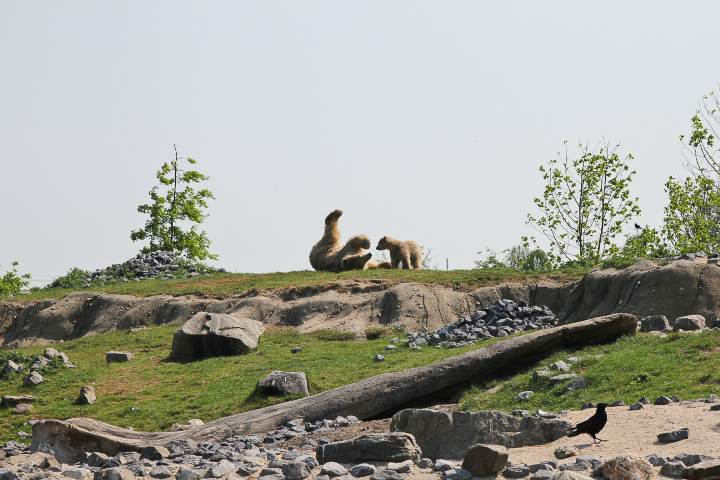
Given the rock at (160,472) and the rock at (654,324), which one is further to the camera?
the rock at (654,324)

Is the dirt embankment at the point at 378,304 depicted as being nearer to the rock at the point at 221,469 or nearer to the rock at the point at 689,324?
the rock at the point at 689,324

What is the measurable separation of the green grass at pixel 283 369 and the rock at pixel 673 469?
3.43m

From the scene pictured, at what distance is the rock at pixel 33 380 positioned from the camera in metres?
16.0

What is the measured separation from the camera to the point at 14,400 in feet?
48.5

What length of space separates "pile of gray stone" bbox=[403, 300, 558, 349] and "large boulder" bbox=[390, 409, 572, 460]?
812 centimetres

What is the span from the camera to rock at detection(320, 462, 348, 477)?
723 cm

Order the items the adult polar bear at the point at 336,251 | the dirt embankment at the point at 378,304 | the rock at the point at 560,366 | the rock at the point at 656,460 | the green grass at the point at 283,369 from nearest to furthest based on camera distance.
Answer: the rock at the point at 656,460, the green grass at the point at 283,369, the rock at the point at 560,366, the dirt embankment at the point at 378,304, the adult polar bear at the point at 336,251

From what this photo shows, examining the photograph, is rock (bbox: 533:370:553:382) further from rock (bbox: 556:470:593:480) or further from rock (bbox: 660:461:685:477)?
rock (bbox: 556:470:593:480)

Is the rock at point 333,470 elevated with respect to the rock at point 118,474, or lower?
elevated

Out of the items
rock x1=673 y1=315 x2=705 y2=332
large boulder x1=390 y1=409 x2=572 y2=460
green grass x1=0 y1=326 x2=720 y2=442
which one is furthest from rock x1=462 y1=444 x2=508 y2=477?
rock x1=673 y1=315 x2=705 y2=332

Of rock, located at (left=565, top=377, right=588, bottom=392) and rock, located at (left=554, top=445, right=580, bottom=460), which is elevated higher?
rock, located at (left=565, top=377, right=588, bottom=392)

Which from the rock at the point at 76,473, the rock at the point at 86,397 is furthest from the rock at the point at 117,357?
the rock at the point at 76,473

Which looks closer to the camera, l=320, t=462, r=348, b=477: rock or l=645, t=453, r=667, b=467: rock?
l=645, t=453, r=667, b=467: rock

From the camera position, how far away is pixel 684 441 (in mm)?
7266
